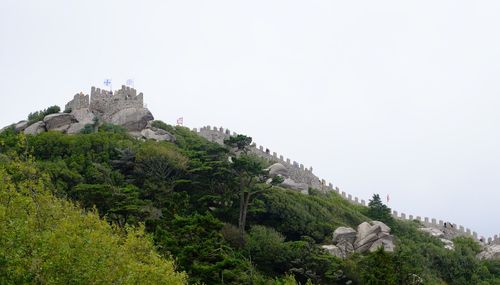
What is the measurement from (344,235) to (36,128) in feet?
87.9

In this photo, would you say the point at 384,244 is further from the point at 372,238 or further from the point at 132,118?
the point at 132,118

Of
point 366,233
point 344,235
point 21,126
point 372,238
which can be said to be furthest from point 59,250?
point 21,126

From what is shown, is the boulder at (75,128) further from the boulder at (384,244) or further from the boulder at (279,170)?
the boulder at (384,244)

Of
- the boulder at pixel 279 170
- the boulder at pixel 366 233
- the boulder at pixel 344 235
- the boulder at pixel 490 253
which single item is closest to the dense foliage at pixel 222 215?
the boulder at pixel 344 235

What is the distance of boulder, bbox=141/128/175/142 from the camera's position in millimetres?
55531

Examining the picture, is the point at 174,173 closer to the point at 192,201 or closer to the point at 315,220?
the point at 192,201

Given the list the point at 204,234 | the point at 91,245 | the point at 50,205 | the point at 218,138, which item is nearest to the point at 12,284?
the point at 91,245

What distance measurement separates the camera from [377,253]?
31578 mm

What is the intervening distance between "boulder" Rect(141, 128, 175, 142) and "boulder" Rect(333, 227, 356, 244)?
17905 millimetres

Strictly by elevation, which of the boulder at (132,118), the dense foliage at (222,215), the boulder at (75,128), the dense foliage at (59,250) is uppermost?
the boulder at (132,118)

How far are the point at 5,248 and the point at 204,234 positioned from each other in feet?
42.5

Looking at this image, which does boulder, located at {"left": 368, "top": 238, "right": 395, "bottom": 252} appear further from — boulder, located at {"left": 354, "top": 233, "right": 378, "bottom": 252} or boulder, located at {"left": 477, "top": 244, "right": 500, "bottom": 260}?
boulder, located at {"left": 477, "top": 244, "right": 500, "bottom": 260}

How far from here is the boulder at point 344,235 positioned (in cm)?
4219

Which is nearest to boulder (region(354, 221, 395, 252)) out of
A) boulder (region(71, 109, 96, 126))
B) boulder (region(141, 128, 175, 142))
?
boulder (region(141, 128, 175, 142))
